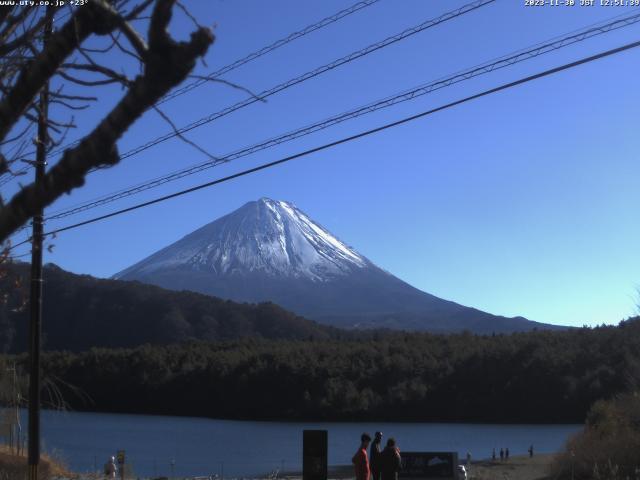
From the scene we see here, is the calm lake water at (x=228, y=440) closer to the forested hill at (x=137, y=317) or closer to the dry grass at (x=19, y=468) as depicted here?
the dry grass at (x=19, y=468)

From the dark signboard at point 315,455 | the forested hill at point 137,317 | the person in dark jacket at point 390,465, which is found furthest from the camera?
the forested hill at point 137,317

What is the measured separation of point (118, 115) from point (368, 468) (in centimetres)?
1083

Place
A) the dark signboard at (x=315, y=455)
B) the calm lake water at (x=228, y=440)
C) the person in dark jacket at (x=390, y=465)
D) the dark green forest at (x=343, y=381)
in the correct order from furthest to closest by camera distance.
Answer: the dark green forest at (x=343, y=381) < the calm lake water at (x=228, y=440) < the person in dark jacket at (x=390, y=465) < the dark signboard at (x=315, y=455)

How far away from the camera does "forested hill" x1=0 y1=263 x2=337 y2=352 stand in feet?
381

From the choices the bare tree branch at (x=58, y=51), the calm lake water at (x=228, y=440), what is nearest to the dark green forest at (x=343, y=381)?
the calm lake water at (x=228, y=440)

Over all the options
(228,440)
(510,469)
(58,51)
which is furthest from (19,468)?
(228,440)

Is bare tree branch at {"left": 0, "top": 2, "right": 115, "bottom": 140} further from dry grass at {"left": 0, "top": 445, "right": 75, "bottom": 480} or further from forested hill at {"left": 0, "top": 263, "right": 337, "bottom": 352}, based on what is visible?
forested hill at {"left": 0, "top": 263, "right": 337, "bottom": 352}

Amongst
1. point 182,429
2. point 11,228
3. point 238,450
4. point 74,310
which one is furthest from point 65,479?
point 74,310

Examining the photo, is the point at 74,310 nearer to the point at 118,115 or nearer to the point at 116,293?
the point at 116,293

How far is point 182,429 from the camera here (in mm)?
66938

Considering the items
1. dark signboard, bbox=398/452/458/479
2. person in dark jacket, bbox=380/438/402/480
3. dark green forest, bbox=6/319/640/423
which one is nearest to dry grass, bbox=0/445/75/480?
person in dark jacket, bbox=380/438/402/480

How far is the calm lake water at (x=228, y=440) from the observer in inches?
1781

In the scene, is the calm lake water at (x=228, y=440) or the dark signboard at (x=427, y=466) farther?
the calm lake water at (x=228, y=440)

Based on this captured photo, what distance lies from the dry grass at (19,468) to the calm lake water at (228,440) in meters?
12.7
